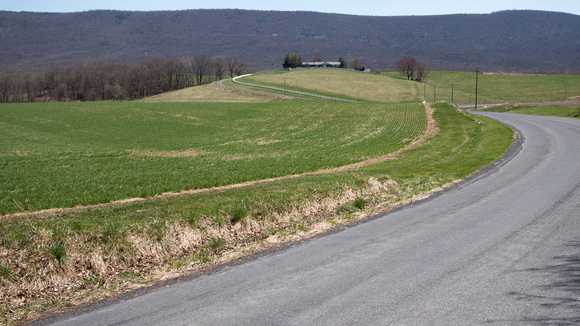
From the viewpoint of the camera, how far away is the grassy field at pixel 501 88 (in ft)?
362

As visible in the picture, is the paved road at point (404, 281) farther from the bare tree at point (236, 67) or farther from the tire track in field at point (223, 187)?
the bare tree at point (236, 67)

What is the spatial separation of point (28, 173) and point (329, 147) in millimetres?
22439

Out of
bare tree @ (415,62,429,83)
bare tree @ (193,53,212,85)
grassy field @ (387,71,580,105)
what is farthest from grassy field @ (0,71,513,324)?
bare tree @ (415,62,429,83)

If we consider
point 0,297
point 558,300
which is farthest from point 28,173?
point 558,300

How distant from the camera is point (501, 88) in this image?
418 feet

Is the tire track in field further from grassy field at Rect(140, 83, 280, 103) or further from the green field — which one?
the green field

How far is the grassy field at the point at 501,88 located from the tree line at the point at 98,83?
74.6 meters

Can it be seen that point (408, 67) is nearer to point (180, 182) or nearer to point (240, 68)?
point (240, 68)

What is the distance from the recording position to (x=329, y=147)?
38000 mm

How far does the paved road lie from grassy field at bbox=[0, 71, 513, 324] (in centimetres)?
121

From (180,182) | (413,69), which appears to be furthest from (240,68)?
(180,182)

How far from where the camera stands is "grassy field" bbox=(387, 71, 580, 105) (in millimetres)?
110250

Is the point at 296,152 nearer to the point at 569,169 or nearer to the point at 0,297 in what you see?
the point at 569,169

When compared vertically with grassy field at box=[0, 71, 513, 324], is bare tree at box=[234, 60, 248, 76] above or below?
above
